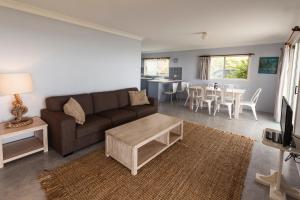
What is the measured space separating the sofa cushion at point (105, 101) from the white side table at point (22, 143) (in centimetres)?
105

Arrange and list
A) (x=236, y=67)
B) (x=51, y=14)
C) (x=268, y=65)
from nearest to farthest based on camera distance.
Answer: (x=51, y=14) < (x=268, y=65) < (x=236, y=67)

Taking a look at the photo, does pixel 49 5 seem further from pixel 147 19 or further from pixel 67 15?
pixel 147 19

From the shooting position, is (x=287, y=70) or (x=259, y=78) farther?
(x=259, y=78)

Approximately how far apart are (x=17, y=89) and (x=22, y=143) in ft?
2.90

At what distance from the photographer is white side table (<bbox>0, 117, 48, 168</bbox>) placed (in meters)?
2.18

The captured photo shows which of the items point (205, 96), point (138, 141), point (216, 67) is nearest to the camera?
point (138, 141)

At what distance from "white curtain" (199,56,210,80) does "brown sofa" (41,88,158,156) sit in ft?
11.8

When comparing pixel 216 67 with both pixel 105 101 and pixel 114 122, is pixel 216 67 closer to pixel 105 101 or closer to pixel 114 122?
pixel 105 101

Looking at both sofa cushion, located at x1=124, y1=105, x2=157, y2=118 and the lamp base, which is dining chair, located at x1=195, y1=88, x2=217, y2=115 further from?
the lamp base

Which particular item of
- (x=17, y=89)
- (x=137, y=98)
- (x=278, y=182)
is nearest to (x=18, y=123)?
(x=17, y=89)

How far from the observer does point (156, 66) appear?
866cm

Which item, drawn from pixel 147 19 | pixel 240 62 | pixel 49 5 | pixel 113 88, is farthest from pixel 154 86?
pixel 49 5

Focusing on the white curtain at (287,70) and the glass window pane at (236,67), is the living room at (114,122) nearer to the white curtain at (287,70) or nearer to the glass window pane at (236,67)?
the white curtain at (287,70)

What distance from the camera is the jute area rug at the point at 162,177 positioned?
1.81 metres
